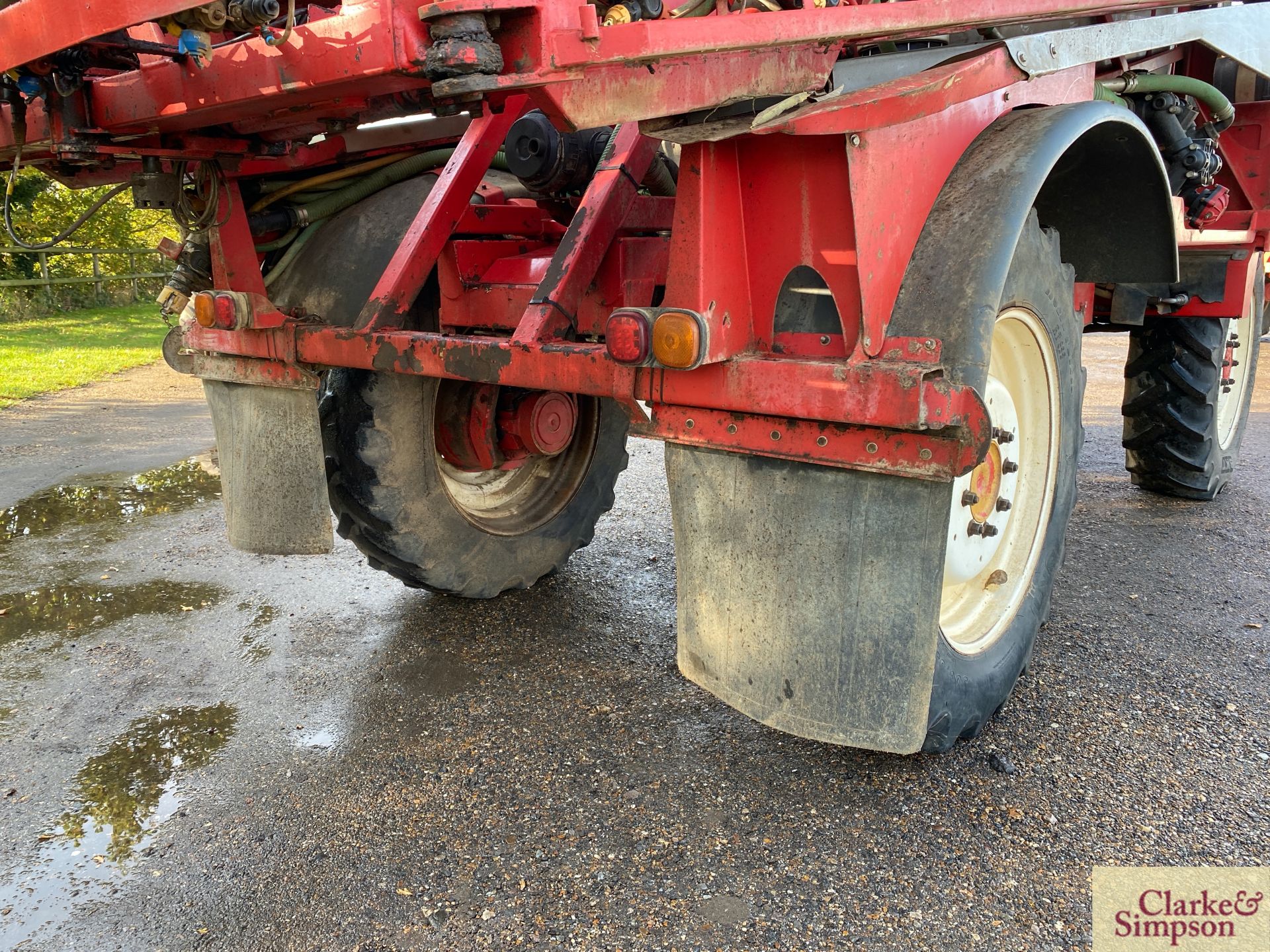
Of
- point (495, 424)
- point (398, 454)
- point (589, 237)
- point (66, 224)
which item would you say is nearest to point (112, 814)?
point (398, 454)

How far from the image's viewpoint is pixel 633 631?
350 centimetres

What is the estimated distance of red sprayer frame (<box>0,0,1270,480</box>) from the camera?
1800 millimetres

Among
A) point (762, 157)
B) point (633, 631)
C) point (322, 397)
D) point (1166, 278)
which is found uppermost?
point (762, 157)

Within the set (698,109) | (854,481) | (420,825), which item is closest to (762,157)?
(698,109)

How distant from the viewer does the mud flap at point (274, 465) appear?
9.51ft

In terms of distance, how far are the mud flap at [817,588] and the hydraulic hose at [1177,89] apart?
170 centimetres

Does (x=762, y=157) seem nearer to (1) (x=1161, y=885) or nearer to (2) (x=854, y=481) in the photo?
(2) (x=854, y=481)

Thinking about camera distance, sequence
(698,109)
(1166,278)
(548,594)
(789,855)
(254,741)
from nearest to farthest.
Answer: (698,109) → (789,855) → (254,741) → (1166,278) → (548,594)

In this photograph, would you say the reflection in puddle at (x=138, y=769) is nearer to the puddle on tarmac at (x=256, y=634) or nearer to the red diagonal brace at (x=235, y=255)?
the puddle on tarmac at (x=256, y=634)

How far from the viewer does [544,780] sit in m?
2.54

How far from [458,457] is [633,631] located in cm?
85

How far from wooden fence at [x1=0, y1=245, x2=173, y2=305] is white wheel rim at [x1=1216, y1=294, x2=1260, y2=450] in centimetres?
1488

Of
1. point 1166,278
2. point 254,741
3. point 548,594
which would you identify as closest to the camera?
point 254,741

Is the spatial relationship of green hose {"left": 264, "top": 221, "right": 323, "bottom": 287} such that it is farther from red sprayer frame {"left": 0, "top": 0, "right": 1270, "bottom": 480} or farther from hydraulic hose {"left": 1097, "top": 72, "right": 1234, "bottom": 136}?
hydraulic hose {"left": 1097, "top": 72, "right": 1234, "bottom": 136}
